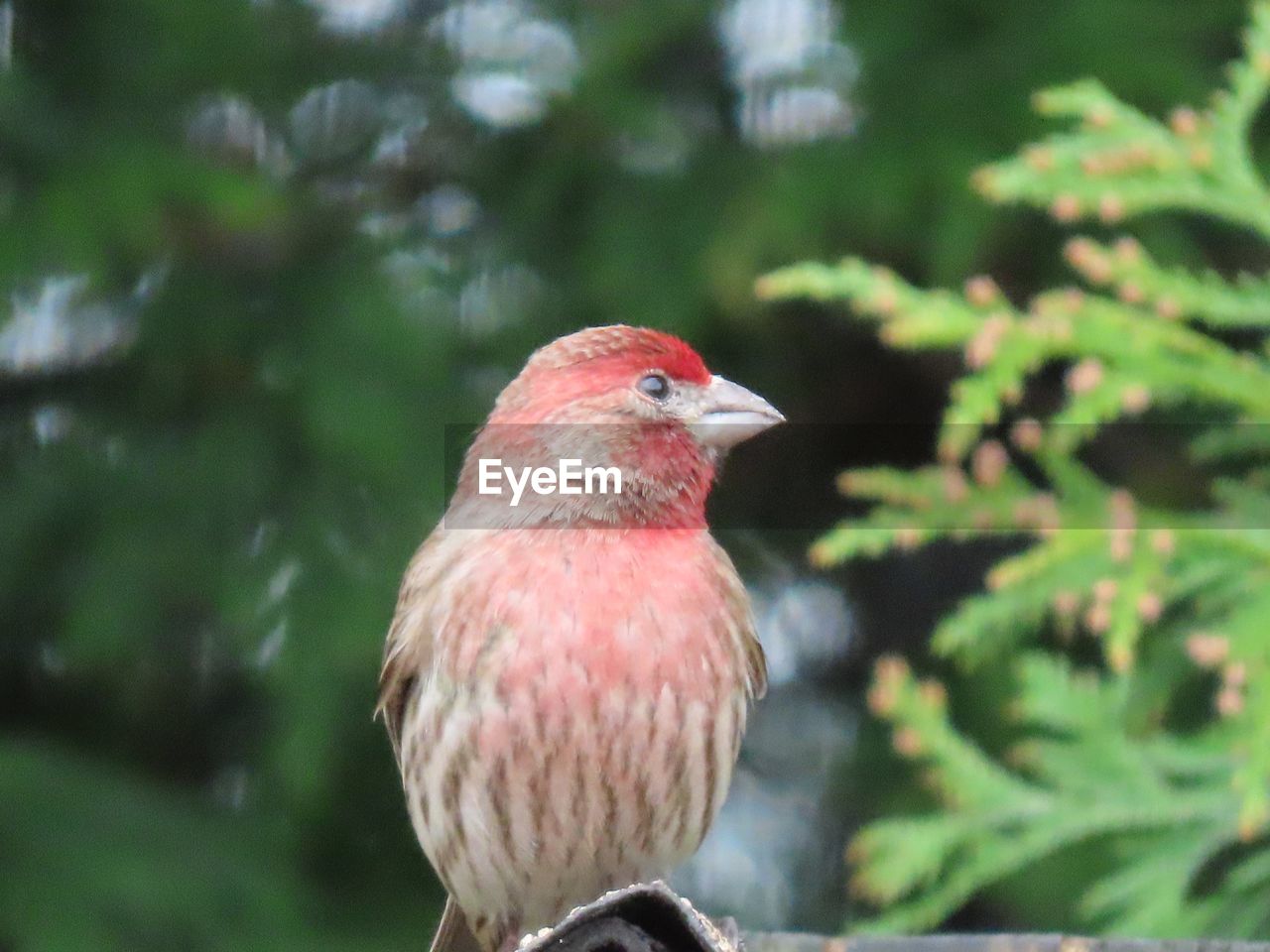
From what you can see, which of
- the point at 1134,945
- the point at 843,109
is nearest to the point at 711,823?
the point at 1134,945

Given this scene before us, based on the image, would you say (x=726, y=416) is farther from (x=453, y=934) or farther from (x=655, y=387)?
(x=453, y=934)

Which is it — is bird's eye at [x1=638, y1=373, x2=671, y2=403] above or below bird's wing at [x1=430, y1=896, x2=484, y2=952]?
above

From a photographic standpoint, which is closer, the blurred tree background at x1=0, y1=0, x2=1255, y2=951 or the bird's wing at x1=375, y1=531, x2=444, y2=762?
the bird's wing at x1=375, y1=531, x2=444, y2=762

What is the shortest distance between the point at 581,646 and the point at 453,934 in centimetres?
89

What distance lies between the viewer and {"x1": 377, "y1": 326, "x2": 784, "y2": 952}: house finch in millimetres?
2816

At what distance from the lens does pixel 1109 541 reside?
3.44 meters

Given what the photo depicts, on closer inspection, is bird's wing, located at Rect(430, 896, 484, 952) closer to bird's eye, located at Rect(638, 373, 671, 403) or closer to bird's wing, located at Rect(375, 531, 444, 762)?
bird's wing, located at Rect(375, 531, 444, 762)

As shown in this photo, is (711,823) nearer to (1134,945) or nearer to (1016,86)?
(1134,945)

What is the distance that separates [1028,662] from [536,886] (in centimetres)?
130

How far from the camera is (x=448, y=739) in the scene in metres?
2.95

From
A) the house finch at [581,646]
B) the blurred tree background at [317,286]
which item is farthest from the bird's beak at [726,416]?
the blurred tree background at [317,286]

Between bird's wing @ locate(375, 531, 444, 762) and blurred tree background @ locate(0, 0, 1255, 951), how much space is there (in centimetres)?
115

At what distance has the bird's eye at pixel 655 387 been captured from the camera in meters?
3.02

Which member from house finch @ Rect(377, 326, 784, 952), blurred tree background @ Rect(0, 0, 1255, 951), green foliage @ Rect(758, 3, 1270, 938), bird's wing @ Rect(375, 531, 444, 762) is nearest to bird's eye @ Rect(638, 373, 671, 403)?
house finch @ Rect(377, 326, 784, 952)
